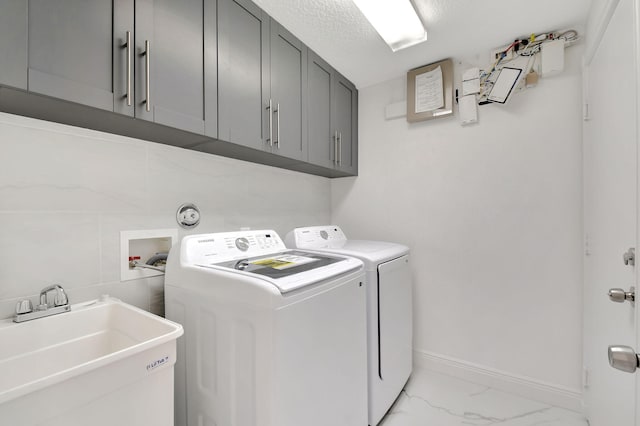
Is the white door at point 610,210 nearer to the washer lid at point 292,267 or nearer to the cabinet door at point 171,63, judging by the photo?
the washer lid at point 292,267

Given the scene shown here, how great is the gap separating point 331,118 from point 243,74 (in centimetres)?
86

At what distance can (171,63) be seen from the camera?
1.14m

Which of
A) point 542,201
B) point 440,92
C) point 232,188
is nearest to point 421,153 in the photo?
point 440,92

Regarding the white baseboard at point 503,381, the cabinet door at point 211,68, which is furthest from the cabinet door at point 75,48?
the white baseboard at point 503,381

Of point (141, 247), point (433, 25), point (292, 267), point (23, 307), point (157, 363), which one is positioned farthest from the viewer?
point (433, 25)

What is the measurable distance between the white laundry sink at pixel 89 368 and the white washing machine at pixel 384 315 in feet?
3.26

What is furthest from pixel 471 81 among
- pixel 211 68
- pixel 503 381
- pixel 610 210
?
pixel 503 381

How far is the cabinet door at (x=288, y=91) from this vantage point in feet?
5.36

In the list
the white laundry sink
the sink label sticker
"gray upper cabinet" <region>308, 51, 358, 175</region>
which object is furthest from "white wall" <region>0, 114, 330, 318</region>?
"gray upper cabinet" <region>308, 51, 358, 175</region>

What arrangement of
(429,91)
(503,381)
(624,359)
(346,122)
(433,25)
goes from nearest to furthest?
(624,359) < (433,25) < (503,381) < (429,91) < (346,122)

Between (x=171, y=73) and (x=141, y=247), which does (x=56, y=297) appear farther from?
(x=171, y=73)

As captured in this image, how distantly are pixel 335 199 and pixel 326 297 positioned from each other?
161cm

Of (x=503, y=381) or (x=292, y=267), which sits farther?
(x=503, y=381)

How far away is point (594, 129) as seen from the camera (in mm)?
1446
